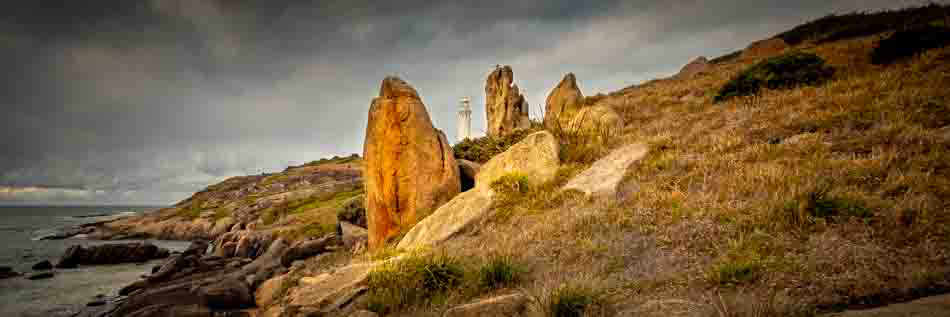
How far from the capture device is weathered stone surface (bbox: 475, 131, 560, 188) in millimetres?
10164

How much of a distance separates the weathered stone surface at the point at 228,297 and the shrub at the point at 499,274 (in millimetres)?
11649

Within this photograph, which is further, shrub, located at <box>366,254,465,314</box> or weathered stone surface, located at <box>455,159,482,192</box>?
weathered stone surface, located at <box>455,159,482,192</box>

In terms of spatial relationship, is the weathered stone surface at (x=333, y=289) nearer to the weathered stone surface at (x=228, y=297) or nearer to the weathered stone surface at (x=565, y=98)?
the weathered stone surface at (x=228, y=297)

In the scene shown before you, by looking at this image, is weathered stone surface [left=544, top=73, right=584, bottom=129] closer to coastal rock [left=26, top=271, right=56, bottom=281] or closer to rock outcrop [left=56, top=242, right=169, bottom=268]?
coastal rock [left=26, top=271, right=56, bottom=281]

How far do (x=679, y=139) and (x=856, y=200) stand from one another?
5707 millimetres

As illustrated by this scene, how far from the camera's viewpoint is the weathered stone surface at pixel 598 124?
1272 cm

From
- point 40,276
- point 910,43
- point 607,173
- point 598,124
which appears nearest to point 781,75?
point 910,43

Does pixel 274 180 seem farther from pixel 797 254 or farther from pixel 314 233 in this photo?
pixel 797 254

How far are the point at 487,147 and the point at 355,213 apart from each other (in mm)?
10070

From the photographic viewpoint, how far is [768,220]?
5.06 metres

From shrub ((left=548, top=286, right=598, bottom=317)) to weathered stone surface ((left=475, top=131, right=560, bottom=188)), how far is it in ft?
19.1

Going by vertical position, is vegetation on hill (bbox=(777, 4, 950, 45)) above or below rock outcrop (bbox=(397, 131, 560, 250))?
above

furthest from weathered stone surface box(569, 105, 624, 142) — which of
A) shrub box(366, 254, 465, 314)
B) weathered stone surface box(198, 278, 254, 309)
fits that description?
weathered stone surface box(198, 278, 254, 309)

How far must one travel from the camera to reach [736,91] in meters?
14.4
